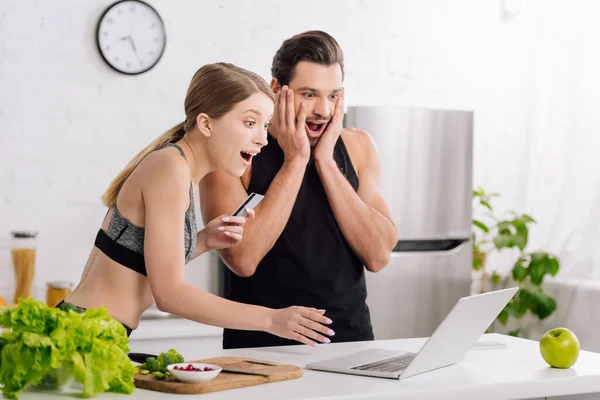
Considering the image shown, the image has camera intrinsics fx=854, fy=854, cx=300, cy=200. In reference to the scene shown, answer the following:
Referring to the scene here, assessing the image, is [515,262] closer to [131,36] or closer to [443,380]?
[131,36]

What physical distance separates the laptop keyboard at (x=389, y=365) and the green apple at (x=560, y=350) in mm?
308

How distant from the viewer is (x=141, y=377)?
5.18 feet

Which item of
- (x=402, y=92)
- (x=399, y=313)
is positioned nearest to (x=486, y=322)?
(x=399, y=313)

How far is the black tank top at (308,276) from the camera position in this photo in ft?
7.36

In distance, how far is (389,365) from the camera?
1.83m

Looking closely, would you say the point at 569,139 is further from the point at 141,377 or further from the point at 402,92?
the point at 141,377

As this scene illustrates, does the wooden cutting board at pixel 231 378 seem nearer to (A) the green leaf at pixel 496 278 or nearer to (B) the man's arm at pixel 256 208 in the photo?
(B) the man's arm at pixel 256 208

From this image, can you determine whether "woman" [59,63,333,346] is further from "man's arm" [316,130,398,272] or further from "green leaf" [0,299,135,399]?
"man's arm" [316,130,398,272]

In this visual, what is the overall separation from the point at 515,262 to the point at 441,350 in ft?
9.77

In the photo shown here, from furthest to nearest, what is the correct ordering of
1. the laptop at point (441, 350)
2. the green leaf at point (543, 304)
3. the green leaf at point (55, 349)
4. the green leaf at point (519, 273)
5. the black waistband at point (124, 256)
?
the green leaf at point (519, 273)
the green leaf at point (543, 304)
the black waistband at point (124, 256)
the laptop at point (441, 350)
the green leaf at point (55, 349)

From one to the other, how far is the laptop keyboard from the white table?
0.19 feet

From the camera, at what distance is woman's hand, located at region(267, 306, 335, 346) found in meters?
1.74

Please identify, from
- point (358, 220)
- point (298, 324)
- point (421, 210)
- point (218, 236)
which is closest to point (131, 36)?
point (421, 210)

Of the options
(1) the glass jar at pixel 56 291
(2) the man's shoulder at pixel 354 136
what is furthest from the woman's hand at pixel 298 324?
(1) the glass jar at pixel 56 291
